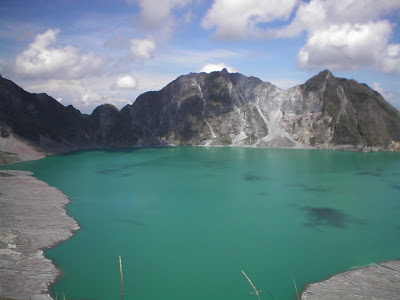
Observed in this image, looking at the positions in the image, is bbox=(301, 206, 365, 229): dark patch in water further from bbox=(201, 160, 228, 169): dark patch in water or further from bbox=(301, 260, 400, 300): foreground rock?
bbox=(201, 160, 228, 169): dark patch in water

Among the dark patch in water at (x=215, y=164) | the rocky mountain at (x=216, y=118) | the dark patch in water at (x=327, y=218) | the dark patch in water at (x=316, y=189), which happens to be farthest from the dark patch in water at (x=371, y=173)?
the rocky mountain at (x=216, y=118)

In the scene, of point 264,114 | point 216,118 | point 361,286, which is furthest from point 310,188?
point 216,118

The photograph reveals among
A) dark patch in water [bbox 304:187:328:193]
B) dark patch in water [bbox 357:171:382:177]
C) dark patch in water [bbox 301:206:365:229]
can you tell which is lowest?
dark patch in water [bbox 301:206:365:229]

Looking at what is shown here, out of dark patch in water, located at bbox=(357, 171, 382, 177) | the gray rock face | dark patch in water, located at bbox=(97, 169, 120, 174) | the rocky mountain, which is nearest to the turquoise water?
dark patch in water, located at bbox=(357, 171, 382, 177)

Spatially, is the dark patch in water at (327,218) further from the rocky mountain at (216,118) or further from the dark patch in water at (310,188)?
the rocky mountain at (216,118)

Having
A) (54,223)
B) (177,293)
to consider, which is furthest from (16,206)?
(177,293)

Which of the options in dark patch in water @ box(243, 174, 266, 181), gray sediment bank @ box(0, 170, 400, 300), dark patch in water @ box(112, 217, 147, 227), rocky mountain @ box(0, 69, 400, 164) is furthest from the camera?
rocky mountain @ box(0, 69, 400, 164)

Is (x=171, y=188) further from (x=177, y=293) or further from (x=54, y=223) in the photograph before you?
(x=177, y=293)
